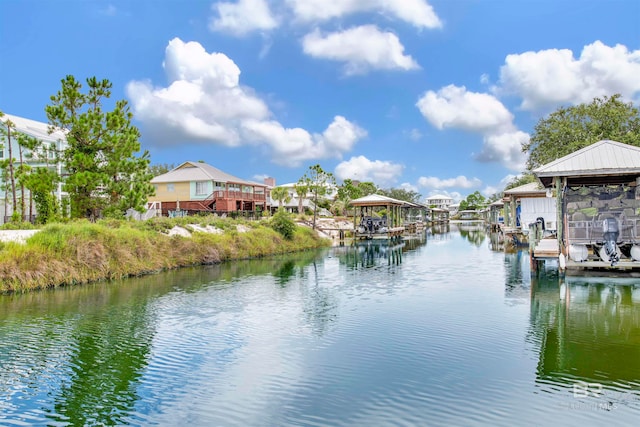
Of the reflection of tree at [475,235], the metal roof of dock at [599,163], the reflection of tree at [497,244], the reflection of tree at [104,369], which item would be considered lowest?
the reflection of tree at [104,369]

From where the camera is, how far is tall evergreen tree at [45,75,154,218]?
21.8 m

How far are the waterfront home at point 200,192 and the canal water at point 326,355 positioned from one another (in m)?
30.5

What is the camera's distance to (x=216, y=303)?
13.3m

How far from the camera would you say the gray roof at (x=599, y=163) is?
12.8 metres

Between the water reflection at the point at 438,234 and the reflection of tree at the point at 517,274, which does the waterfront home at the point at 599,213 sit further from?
the water reflection at the point at 438,234

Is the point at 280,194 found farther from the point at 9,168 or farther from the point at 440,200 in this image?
the point at 440,200

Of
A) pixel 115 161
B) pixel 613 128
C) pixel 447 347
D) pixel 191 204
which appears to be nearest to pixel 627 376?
pixel 447 347

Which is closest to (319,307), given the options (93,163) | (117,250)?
(117,250)

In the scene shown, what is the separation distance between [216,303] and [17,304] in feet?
17.6

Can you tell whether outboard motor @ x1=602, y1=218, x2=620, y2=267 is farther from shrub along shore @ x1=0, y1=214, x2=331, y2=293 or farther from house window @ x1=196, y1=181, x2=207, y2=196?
house window @ x1=196, y1=181, x2=207, y2=196

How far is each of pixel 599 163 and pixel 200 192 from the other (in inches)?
1525

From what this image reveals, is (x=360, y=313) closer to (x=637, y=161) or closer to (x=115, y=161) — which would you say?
(x=637, y=161)

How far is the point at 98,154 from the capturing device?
Result: 22.9m

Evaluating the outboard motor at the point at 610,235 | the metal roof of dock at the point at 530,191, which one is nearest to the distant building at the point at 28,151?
the outboard motor at the point at 610,235
